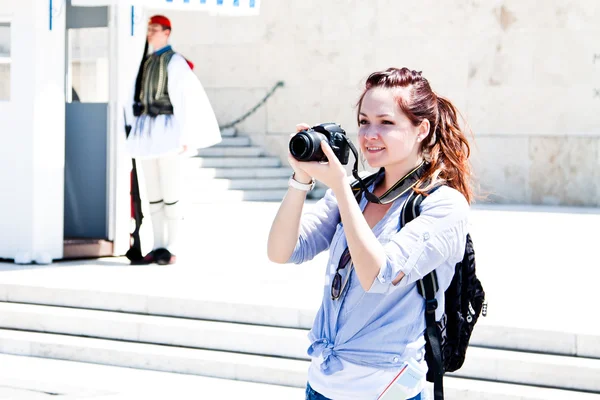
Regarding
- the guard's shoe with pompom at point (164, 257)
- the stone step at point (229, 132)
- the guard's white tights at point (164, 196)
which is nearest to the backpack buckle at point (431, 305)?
the guard's white tights at point (164, 196)

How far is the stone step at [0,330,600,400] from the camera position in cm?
525

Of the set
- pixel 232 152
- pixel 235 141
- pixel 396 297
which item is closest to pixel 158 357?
pixel 396 297

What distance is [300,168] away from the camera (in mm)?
2471

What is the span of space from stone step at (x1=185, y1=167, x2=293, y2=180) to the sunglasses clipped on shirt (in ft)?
37.5

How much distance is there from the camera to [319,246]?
2787mm

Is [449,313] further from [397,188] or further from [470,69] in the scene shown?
[470,69]

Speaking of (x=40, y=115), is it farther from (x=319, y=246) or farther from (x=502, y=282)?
(x=319, y=246)

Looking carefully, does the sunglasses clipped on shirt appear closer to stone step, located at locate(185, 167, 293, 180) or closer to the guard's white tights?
the guard's white tights

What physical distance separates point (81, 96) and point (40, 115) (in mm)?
635

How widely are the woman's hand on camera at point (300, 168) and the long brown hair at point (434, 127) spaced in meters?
0.24

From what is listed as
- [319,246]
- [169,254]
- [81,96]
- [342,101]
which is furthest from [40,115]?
[342,101]

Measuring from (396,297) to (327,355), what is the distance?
0.72ft

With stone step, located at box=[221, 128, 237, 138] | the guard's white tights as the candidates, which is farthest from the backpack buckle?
stone step, located at box=[221, 128, 237, 138]

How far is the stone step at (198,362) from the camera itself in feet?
17.2
